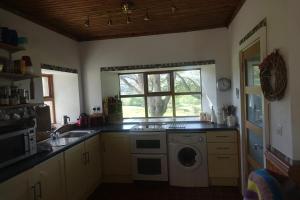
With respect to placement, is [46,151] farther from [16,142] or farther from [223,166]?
[223,166]

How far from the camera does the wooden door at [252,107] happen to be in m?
2.22

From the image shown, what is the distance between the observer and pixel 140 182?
3.48 metres

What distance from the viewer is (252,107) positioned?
2551 mm

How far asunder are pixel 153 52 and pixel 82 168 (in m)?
2.17

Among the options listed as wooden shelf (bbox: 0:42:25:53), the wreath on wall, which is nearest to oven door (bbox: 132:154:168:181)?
the wreath on wall

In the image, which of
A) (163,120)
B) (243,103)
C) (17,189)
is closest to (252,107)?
(243,103)

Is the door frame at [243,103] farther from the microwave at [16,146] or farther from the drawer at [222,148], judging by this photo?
the microwave at [16,146]

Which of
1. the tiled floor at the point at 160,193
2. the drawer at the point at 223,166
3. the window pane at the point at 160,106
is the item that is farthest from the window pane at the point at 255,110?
the window pane at the point at 160,106

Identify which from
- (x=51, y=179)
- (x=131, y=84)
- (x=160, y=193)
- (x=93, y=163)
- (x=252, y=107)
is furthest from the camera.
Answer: (x=131, y=84)

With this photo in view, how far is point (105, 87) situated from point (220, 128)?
7.12ft

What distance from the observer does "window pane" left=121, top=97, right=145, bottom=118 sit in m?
4.32

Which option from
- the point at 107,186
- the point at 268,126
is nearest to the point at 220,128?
the point at 268,126

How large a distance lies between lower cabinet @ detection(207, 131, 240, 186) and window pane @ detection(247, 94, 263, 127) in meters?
0.57

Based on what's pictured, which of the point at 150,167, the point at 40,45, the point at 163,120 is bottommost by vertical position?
the point at 150,167
